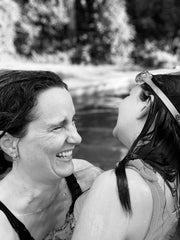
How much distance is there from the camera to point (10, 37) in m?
17.6

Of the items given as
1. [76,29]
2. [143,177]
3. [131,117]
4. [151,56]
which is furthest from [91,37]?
[143,177]

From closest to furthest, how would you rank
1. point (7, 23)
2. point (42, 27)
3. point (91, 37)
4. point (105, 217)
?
point (105, 217), point (7, 23), point (42, 27), point (91, 37)

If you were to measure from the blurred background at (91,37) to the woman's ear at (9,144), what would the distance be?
1207cm

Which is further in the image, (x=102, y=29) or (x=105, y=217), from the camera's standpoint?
(x=102, y=29)

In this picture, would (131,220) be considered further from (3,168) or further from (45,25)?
(45,25)

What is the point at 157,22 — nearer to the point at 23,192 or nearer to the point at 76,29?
the point at 76,29

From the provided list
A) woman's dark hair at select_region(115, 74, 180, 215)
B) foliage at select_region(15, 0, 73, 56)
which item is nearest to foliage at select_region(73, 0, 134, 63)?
foliage at select_region(15, 0, 73, 56)

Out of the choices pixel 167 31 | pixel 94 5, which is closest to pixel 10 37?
pixel 94 5

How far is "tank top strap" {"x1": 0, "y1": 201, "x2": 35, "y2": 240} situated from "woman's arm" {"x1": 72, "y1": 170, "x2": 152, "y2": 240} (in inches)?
11.9

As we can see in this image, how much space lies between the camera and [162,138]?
2057 mm

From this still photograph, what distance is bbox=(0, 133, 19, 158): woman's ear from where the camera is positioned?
2096mm

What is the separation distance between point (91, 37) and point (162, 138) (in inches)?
757

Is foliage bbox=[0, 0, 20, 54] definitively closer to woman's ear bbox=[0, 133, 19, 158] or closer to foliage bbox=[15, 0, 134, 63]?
foliage bbox=[15, 0, 134, 63]

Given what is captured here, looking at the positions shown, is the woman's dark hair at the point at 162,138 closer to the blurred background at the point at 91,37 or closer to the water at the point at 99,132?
the water at the point at 99,132
